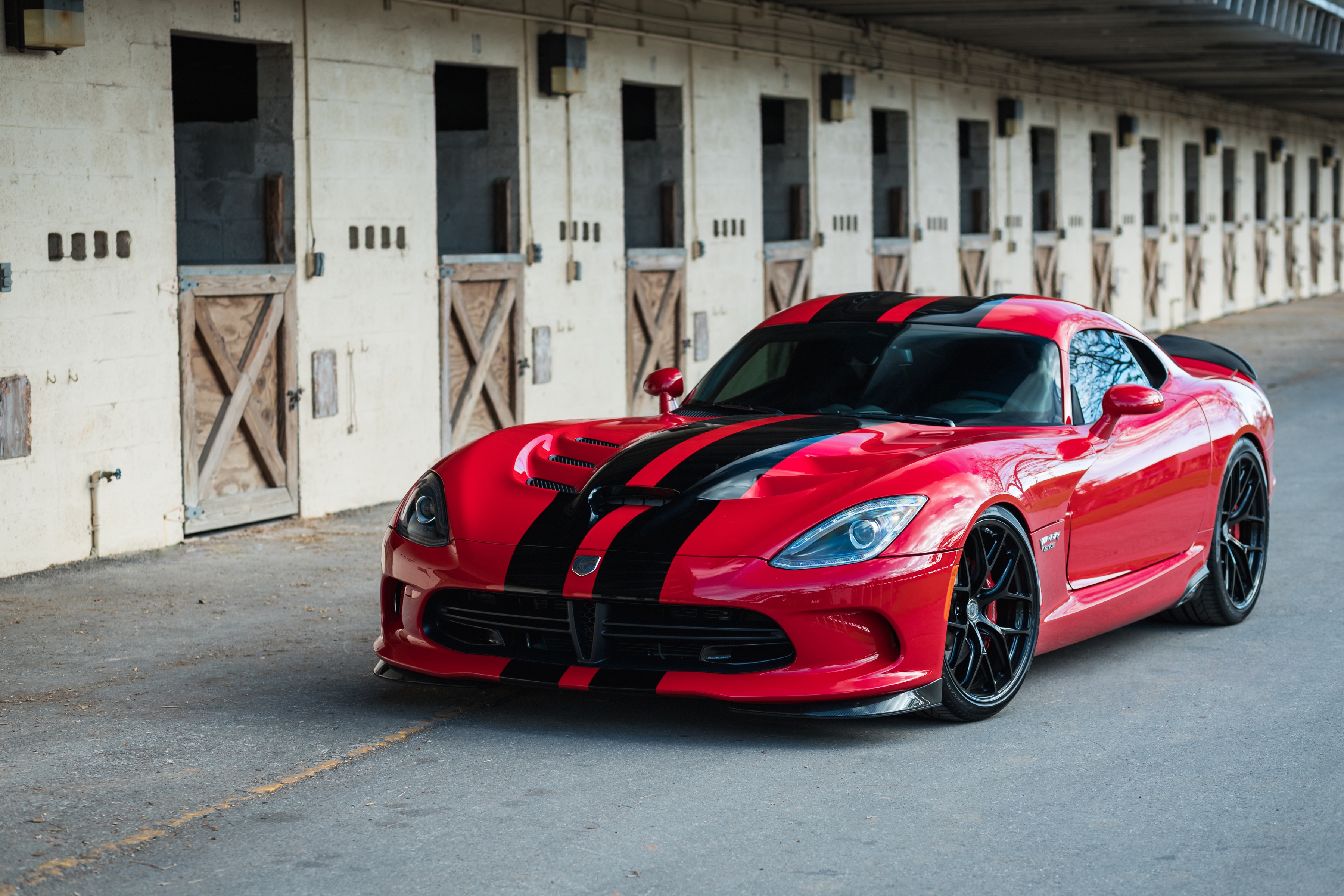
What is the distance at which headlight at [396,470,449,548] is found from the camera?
5.62 m

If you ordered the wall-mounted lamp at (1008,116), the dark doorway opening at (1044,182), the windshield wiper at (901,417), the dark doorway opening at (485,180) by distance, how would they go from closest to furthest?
the windshield wiper at (901,417) → the dark doorway opening at (485,180) → the wall-mounted lamp at (1008,116) → the dark doorway opening at (1044,182)

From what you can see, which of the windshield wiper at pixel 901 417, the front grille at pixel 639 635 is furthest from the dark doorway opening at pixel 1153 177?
the front grille at pixel 639 635

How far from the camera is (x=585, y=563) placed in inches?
206

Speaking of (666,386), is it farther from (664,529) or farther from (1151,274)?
(1151,274)

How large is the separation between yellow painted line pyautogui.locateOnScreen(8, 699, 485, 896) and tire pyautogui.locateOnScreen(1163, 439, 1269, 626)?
3.20 m

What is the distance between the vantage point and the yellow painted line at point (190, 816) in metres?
4.07

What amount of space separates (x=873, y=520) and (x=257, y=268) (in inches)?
236

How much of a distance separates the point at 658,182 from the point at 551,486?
9.45m

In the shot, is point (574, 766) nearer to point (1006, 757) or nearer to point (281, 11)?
point (1006, 757)

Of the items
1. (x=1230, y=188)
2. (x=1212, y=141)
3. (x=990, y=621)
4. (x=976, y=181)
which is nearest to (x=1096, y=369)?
(x=990, y=621)

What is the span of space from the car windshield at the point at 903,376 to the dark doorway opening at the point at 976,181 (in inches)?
593

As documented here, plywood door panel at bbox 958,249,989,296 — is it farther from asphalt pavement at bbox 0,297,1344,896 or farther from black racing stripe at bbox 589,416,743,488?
black racing stripe at bbox 589,416,743,488

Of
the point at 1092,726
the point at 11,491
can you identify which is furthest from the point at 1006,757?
the point at 11,491

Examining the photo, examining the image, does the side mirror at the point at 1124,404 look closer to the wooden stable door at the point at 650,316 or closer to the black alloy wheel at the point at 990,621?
the black alloy wheel at the point at 990,621
